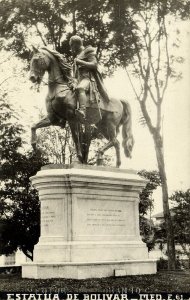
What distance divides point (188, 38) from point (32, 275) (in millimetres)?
12434

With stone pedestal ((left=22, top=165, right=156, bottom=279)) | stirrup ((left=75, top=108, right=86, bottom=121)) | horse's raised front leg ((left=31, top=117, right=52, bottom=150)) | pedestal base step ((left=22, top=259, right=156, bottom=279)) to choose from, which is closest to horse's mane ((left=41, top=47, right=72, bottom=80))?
stirrup ((left=75, top=108, right=86, bottom=121))

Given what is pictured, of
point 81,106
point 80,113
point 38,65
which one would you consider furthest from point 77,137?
point 38,65

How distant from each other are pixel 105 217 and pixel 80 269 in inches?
63.7

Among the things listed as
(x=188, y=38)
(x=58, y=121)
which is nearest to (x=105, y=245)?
(x=58, y=121)

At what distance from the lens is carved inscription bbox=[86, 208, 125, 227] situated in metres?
11.7

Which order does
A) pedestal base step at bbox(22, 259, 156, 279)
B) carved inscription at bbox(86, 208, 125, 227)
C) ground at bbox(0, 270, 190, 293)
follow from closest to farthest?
ground at bbox(0, 270, 190, 293)
pedestal base step at bbox(22, 259, 156, 279)
carved inscription at bbox(86, 208, 125, 227)

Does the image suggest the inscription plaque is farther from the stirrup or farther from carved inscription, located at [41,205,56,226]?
the stirrup

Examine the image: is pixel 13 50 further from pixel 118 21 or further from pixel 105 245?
pixel 105 245

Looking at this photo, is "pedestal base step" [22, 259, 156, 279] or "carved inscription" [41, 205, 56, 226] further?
"carved inscription" [41, 205, 56, 226]

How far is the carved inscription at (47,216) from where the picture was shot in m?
11.5

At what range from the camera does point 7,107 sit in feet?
74.1

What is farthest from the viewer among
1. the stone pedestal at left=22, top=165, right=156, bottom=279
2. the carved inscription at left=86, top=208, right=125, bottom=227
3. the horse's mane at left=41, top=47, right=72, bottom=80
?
the horse's mane at left=41, top=47, right=72, bottom=80

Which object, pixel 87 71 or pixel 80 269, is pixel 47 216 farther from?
pixel 87 71

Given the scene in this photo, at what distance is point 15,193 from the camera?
2292 cm
